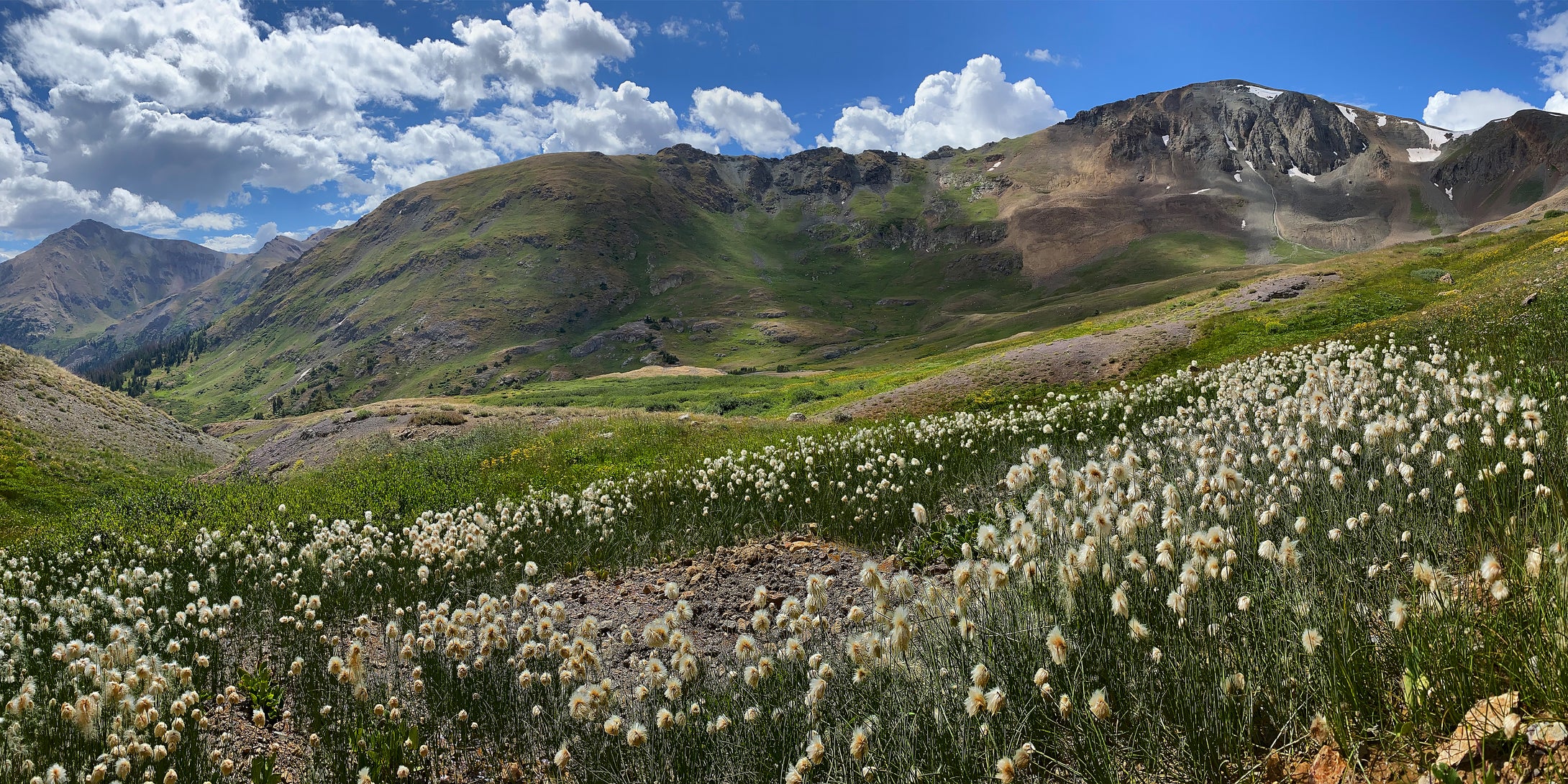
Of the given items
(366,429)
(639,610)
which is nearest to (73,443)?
(366,429)

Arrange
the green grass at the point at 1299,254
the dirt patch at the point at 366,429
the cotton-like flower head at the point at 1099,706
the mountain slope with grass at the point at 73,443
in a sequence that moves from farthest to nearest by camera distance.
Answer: the green grass at the point at 1299,254 < the dirt patch at the point at 366,429 < the mountain slope with grass at the point at 73,443 < the cotton-like flower head at the point at 1099,706

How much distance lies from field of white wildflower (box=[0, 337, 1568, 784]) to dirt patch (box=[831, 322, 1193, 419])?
18.2 metres

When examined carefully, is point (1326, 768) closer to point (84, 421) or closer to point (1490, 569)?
point (1490, 569)

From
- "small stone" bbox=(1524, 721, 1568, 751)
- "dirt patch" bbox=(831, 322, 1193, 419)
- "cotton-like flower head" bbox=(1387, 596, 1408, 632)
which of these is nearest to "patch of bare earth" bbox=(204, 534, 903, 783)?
"cotton-like flower head" bbox=(1387, 596, 1408, 632)

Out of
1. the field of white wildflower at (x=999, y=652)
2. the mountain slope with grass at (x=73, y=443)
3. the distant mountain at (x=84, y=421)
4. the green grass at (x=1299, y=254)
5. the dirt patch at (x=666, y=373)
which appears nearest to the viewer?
the field of white wildflower at (x=999, y=652)

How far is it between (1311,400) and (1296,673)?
5440 mm

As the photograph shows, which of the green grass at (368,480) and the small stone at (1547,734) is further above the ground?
the green grass at (368,480)

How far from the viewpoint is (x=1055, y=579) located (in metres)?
5.21

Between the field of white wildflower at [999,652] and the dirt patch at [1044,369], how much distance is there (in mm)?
18235

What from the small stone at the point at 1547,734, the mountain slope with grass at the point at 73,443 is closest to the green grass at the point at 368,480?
the mountain slope with grass at the point at 73,443

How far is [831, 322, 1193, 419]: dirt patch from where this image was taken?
89.0 ft

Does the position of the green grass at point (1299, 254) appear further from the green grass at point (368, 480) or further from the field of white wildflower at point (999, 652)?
the field of white wildflower at point (999, 652)

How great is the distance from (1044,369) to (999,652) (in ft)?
84.1

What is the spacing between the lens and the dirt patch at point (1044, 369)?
27141mm
